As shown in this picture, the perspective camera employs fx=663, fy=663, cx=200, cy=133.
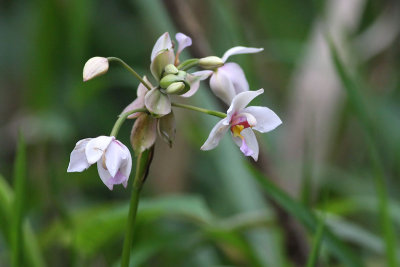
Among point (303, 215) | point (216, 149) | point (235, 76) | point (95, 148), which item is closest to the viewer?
point (95, 148)

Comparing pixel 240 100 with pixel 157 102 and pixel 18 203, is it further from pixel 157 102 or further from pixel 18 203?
pixel 18 203

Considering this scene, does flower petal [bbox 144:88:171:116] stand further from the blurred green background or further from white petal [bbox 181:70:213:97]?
the blurred green background

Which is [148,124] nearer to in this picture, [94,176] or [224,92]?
[224,92]

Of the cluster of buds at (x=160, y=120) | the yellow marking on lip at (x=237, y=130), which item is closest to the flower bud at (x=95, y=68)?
the cluster of buds at (x=160, y=120)

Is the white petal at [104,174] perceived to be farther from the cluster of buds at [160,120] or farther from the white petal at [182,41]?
the white petal at [182,41]

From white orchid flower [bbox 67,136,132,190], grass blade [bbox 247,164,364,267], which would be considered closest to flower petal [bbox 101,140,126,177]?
white orchid flower [bbox 67,136,132,190]

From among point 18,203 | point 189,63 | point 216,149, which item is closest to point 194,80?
point 189,63
